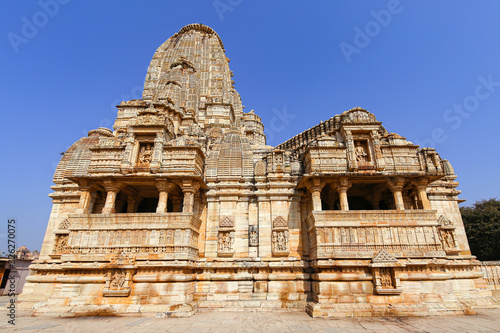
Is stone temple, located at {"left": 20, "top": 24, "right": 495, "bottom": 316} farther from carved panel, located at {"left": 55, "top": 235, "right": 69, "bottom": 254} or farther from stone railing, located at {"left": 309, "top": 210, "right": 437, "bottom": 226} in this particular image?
carved panel, located at {"left": 55, "top": 235, "right": 69, "bottom": 254}

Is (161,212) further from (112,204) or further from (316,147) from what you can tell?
(316,147)

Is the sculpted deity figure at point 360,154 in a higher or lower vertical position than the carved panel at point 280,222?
higher

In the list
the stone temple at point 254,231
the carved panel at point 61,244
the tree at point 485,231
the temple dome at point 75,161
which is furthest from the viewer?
the tree at point 485,231

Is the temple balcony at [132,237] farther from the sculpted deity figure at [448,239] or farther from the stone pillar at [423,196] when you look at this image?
the sculpted deity figure at [448,239]

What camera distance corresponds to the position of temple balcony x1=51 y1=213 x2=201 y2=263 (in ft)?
43.9

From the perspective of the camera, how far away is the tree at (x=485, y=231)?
28.6 meters

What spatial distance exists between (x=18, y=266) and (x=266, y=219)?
27359 mm

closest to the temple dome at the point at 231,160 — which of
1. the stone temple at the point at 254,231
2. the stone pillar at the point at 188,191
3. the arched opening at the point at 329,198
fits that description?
the stone temple at the point at 254,231

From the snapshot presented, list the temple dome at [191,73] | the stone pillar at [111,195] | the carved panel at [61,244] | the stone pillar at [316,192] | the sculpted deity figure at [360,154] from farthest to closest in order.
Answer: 1. the temple dome at [191,73]
2. the carved panel at [61,244]
3. the sculpted deity figure at [360,154]
4. the stone pillar at [111,195]
5. the stone pillar at [316,192]

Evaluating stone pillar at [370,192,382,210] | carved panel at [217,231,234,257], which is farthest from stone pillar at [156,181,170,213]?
stone pillar at [370,192,382,210]

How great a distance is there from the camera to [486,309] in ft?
43.0

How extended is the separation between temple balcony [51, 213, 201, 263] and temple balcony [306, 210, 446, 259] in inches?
273

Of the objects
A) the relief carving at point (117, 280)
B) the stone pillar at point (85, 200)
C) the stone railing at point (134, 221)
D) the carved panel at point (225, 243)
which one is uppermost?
the stone pillar at point (85, 200)

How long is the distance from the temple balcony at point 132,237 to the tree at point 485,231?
108 feet
